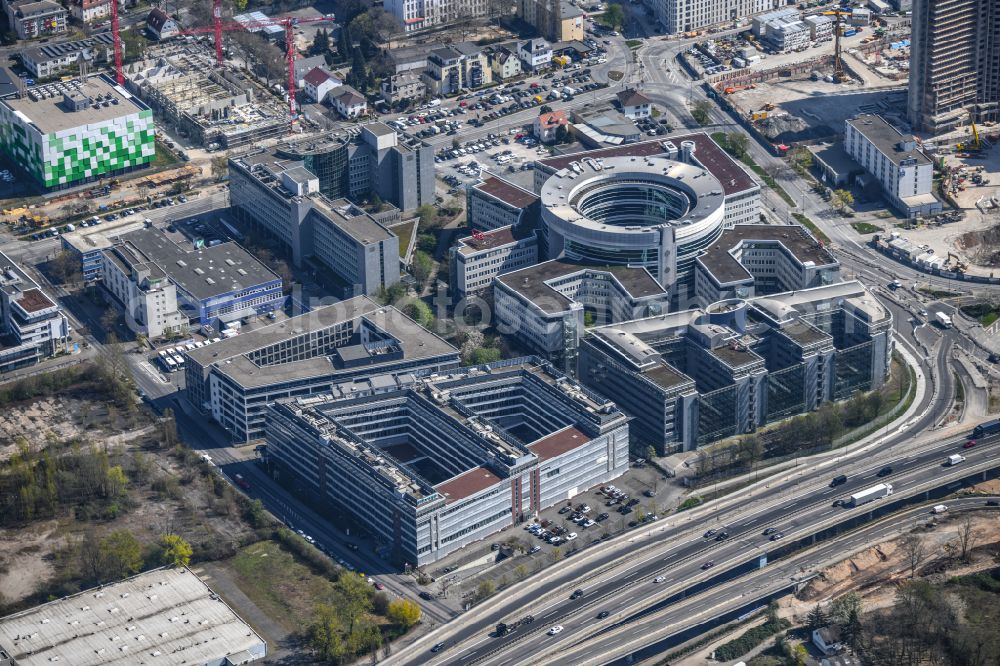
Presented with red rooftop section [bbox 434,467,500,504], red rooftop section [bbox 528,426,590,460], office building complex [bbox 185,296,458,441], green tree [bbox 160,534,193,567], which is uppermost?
office building complex [bbox 185,296,458,441]

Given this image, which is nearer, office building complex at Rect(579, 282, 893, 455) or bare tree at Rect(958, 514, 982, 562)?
bare tree at Rect(958, 514, 982, 562)

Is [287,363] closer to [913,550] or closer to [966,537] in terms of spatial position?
[913,550]

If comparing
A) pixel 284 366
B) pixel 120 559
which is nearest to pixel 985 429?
pixel 284 366

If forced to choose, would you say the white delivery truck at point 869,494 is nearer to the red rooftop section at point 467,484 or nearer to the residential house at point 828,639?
the residential house at point 828,639

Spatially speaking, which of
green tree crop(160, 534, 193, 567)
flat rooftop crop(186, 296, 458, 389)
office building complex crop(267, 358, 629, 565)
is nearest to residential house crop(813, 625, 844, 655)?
office building complex crop(267, 358, 629, 565)

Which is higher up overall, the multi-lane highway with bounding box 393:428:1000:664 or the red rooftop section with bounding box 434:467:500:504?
the red rooftop section with bounding box 434:467:500:504

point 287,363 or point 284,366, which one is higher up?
point 284,366

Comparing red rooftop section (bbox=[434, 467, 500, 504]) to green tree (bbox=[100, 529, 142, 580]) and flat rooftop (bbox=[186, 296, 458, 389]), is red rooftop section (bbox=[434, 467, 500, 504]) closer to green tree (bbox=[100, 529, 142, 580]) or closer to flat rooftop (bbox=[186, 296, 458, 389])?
flat rooftop (bbox=[186, 296, 458, 389])
